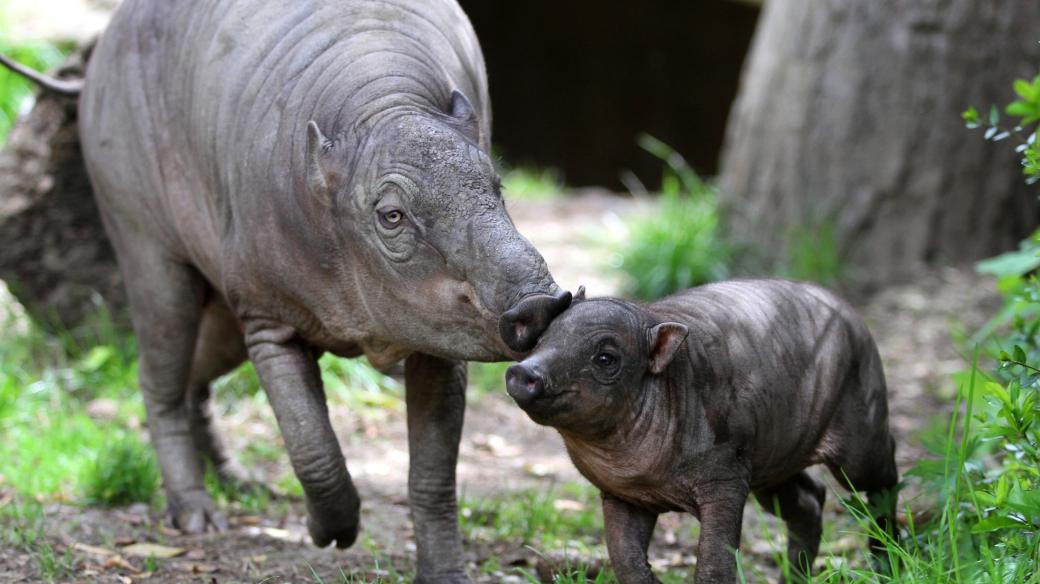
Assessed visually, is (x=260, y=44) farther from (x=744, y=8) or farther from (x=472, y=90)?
(x=744, y=8)

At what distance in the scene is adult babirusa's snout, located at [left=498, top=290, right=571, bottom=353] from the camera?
11.6 ft

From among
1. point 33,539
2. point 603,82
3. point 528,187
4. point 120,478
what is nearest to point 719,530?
point 33,539

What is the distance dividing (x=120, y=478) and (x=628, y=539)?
2.46m

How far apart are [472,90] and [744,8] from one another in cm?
1248

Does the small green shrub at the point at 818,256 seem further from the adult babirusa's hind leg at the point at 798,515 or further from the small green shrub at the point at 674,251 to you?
the adult babirusa's hind leg at the point at 798,515

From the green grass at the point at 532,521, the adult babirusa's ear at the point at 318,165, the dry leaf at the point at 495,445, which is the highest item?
the adult babirusa's ear at the point at 318,165

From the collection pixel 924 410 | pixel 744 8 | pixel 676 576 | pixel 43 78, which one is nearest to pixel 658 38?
pixel 744 8

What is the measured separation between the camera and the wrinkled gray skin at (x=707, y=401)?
3621 mm

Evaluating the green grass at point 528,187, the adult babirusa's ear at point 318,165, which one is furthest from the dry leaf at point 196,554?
the green grass at point 528,187

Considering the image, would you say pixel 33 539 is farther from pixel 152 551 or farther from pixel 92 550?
pixel 152 551

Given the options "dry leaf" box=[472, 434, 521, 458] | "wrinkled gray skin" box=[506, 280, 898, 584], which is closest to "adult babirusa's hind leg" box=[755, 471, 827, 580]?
"wrinkled gray skin" box=[506, 280, 898, 584]

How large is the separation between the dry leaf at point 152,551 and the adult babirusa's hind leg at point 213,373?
0.90 metres

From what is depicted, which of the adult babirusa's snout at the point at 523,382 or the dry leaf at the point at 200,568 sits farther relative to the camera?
the dry leaf at the point at 200,568

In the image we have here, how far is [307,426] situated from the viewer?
443 cm
